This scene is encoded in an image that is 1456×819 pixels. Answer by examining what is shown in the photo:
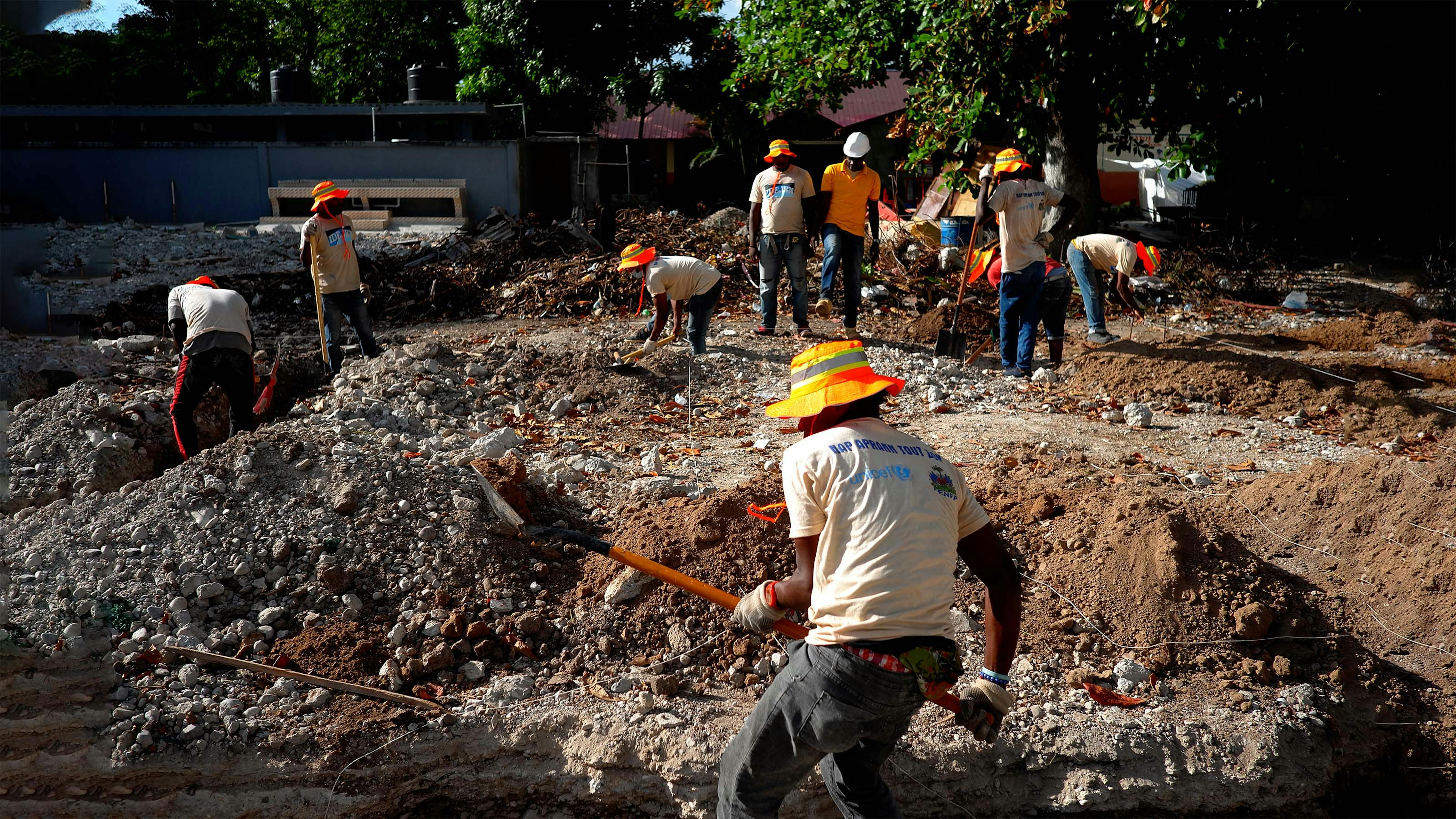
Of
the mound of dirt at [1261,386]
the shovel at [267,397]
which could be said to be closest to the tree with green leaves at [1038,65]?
the mound of dirt at [1261,386]

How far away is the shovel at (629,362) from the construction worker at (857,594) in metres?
4.80

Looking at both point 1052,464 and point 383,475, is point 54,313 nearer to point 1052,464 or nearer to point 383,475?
point 383,475

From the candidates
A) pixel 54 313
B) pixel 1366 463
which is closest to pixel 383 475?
pixel 1366 463

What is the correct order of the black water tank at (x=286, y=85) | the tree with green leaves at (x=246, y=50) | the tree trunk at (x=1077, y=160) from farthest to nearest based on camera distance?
the tree with green leaves at (x=246, y=50) → the black water tank at (x=286, y=85) → the tree trunk at (x=1077, y=160)

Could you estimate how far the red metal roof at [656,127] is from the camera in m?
22.8

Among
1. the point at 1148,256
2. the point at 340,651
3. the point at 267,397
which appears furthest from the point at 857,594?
the point at 1148,256

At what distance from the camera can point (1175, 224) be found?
15.0 m

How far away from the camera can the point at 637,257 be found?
757 cm

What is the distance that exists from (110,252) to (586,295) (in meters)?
7.67

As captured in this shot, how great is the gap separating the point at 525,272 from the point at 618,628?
7.93 meters

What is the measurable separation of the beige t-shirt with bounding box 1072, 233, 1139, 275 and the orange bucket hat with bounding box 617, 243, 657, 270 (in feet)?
11.7

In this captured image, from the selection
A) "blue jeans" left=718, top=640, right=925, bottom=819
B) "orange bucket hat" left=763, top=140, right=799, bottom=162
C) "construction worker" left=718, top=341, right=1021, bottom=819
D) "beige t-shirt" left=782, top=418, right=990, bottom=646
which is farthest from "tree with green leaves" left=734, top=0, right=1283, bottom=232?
"blue jeans" left=718, top=640, right=925, bottom=819

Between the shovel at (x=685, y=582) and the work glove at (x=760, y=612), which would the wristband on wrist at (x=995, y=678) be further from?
the work glove at (x=760, y=612)

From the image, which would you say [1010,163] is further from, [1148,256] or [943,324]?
[943,324]
